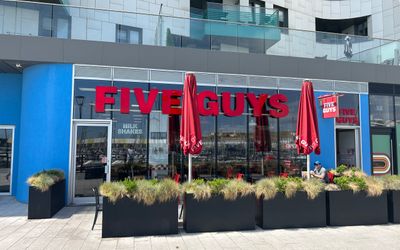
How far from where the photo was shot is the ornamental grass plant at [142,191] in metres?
7.20

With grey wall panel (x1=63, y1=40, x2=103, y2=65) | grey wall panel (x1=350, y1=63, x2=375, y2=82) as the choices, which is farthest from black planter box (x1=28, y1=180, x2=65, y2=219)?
grey wall panel (x1=350, y1=63, x2=375, y2=82)

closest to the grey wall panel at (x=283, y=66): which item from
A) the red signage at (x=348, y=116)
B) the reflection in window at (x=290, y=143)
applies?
the reflection in window at (x=290, y=143)

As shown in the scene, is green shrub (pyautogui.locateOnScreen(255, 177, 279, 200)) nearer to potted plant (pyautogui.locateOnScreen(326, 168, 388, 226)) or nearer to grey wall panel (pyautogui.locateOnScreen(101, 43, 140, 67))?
potted plant (pyautogui.locateOnScreen(326, 168, 388, 226))

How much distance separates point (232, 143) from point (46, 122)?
6252mm

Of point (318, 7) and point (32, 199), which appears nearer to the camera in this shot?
point (32, 199)

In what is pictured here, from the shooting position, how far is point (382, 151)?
1438 cm

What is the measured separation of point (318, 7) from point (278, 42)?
15.3 m

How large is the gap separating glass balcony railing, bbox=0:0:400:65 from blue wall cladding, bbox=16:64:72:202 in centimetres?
132

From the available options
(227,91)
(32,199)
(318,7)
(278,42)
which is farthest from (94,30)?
(318,7)

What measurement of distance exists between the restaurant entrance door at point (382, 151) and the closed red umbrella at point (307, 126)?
6346 mm

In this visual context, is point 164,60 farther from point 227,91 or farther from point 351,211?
point 351,211

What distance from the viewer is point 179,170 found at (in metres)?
12.0

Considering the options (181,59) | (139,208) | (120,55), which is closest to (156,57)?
(181,59)

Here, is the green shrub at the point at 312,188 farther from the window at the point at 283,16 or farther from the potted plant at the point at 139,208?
the window at the point at 283,16
